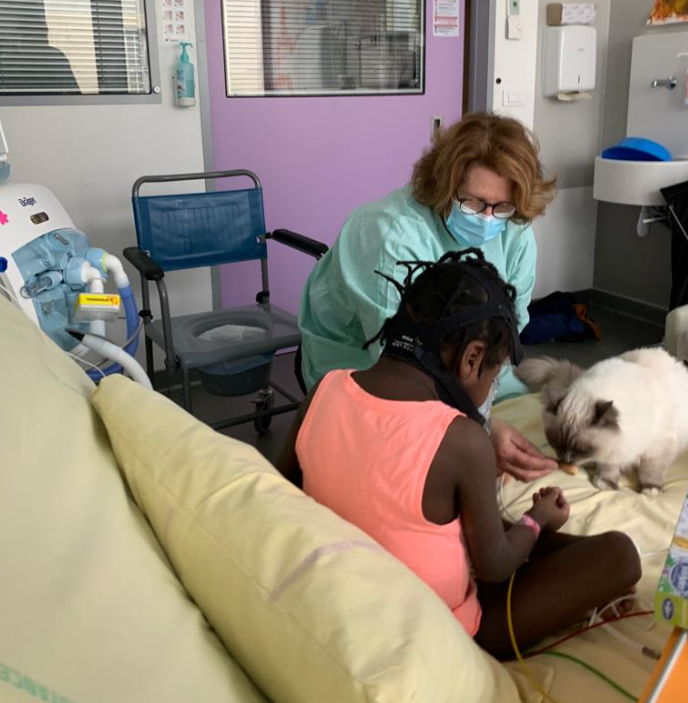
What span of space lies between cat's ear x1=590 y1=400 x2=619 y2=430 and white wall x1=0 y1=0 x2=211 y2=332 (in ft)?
6.61

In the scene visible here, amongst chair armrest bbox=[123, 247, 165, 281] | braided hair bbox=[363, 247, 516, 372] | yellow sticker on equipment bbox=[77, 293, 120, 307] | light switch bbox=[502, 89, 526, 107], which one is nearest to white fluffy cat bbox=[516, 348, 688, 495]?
braided hair bbox=[363, 247, 516, 372]

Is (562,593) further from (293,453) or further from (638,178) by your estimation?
(638,178)

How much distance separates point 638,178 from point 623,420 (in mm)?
2140

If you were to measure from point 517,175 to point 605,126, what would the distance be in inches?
107

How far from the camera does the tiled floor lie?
2.80 meters

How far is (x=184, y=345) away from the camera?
92.7 inches

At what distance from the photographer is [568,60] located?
3729 mm

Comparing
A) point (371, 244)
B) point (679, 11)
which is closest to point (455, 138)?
point (371, 244)

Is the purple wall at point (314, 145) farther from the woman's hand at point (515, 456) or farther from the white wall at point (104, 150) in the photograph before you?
the woman's hand at point (515, 456)

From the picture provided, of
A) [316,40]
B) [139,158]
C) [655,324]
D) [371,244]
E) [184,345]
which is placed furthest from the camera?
[655,324]

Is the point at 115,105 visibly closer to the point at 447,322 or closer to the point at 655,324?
the point at 447,322

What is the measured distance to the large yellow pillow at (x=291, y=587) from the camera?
685mm

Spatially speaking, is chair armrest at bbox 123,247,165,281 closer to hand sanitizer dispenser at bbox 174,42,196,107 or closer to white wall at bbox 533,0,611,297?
hand sanitizer dispenser at bbox 174,42,196,107

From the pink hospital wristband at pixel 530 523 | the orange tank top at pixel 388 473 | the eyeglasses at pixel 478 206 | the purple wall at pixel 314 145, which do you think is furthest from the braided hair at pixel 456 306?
the purple wall at pixel 314 145
